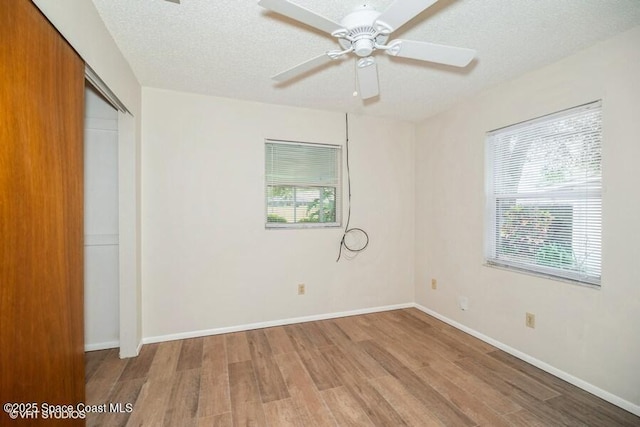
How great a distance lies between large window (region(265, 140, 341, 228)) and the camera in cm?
318

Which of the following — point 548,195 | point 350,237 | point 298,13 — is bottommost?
point 350,237

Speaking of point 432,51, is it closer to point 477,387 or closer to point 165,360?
point 477,387

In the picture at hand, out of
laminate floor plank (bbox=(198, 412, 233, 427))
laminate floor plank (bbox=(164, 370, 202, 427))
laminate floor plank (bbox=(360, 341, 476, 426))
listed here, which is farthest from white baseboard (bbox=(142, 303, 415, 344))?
laminate floor plank (bbox=(198, 412, 233, 427))

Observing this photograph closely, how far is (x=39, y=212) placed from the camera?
45.3 inches

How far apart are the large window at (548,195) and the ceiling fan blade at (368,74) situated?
4.74 ft

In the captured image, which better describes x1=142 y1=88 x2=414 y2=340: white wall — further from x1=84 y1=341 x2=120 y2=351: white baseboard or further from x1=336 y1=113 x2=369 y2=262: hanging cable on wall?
x1=84 y1=341 x2=120 y2=351: white baseboard

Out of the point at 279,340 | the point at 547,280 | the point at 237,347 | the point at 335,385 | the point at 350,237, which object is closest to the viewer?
the point at 335,385

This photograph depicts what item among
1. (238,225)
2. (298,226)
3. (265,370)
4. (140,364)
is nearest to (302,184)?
(298,226)

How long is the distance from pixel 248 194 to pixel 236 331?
1.49m

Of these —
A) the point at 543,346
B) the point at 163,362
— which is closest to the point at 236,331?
the point at 163,362

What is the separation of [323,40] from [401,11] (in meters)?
0.79

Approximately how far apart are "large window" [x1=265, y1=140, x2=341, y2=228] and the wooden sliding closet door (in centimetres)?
185

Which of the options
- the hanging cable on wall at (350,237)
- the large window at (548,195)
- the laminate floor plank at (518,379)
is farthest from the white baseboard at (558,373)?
the hanging cable on wall at (350,237)

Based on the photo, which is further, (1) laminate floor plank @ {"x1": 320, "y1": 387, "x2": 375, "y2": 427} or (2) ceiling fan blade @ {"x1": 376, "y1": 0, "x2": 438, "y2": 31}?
(1) laminate floor plank @ {"x1": 320, "y1": 387, "x2": 375, "y2": 427}
